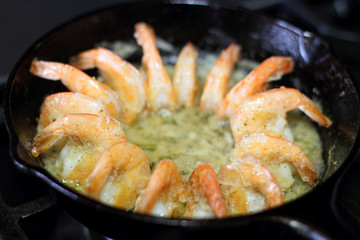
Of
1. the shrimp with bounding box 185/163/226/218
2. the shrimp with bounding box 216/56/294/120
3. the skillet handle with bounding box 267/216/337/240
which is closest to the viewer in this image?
the skillet handle with bounding box 267/216/337/240

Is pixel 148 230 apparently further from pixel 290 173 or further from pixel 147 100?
pixel 147 100

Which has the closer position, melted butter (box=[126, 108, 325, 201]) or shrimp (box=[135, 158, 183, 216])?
shrimp (box=[135, 158, 183, 216])

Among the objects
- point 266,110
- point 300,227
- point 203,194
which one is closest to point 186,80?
point 266,110

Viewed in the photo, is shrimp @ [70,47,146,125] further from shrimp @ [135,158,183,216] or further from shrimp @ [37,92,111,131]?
shrimp @ [135,158,183,216]

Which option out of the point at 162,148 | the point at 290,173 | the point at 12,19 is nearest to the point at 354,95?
the point at 290,173

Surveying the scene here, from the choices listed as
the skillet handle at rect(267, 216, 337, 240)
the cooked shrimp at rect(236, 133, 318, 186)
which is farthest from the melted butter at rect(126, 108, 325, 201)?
the skillet handle at rect(267, 216, 337, 240)

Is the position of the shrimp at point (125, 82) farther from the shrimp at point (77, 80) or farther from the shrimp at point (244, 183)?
the shrimp at point (244, 183)

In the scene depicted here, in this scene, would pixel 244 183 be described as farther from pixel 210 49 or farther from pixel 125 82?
pixel 210 49
